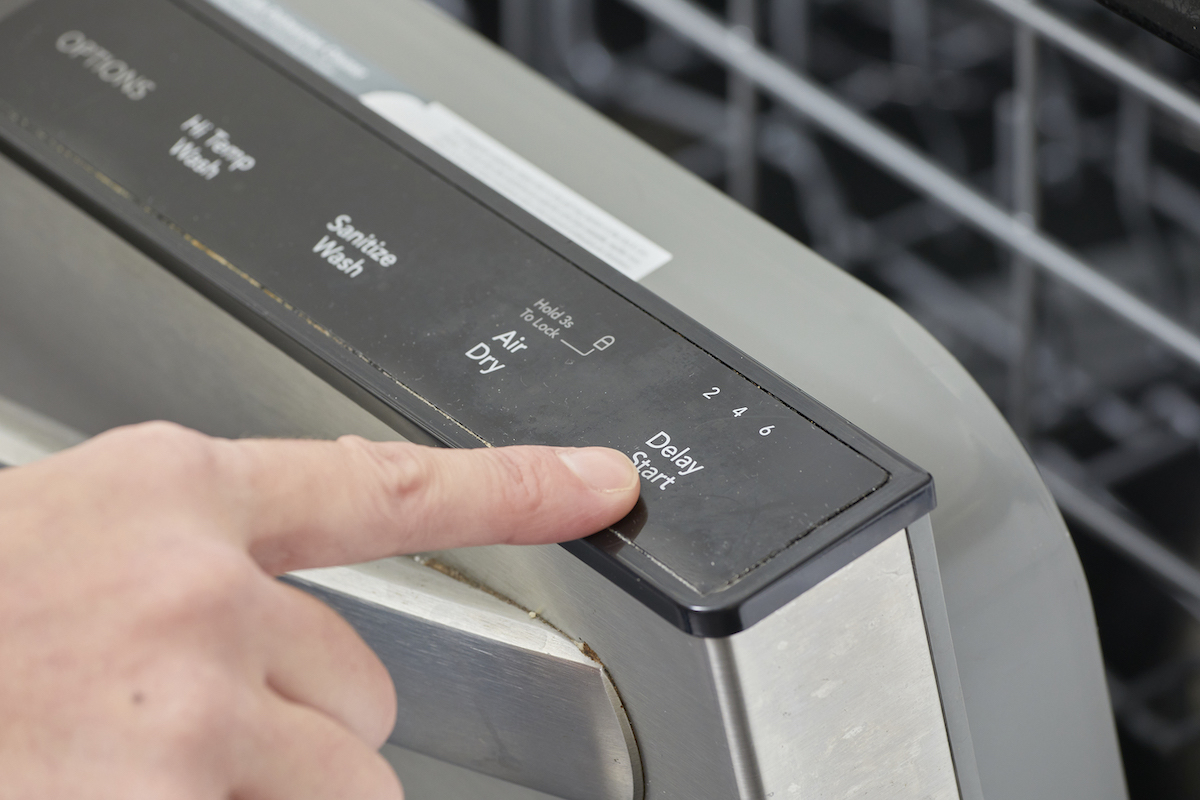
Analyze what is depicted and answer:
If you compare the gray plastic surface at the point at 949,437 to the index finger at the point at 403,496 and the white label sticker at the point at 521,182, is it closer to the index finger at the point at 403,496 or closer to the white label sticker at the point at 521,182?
the white label sticker at the point at 521,182

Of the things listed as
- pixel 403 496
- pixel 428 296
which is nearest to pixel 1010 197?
pixel 428 296

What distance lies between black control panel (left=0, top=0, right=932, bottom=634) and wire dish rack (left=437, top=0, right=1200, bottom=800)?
33 centimetres

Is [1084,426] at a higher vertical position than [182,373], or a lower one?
lower

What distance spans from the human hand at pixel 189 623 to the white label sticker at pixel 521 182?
201mm

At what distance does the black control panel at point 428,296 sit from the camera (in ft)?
1.30

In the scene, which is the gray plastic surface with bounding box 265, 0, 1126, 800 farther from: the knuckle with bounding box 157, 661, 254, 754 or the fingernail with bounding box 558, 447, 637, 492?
the knuckle with bounding box 157, 661, 254, 754

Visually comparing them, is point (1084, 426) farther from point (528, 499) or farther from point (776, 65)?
point (528, 499)

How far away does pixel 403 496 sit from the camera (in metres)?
0.36

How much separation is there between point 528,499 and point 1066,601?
0.28m

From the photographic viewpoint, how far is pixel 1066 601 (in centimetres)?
54

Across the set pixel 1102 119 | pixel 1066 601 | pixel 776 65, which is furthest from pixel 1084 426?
pixel 1066 601

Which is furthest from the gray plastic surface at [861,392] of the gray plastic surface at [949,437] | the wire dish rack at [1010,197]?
the wire dish rack at [1010,197]

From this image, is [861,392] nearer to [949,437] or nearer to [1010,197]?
[949,437]

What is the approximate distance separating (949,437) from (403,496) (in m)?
0.25
